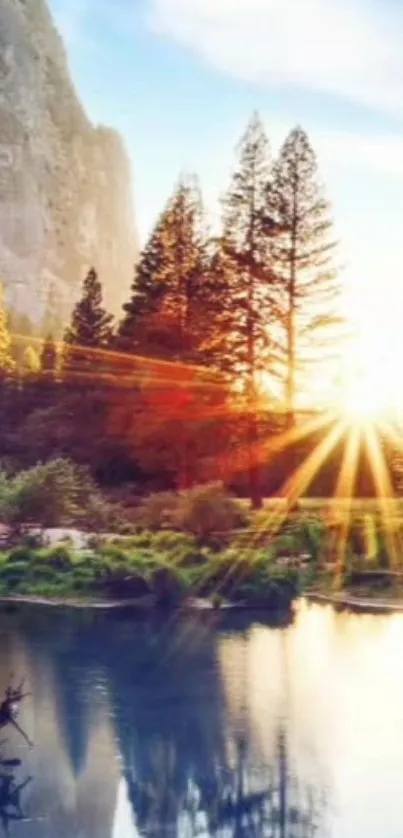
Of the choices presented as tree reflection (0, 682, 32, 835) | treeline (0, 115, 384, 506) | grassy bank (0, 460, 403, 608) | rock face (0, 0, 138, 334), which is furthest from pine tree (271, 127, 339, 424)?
rock face (0, 0, 138, 334)

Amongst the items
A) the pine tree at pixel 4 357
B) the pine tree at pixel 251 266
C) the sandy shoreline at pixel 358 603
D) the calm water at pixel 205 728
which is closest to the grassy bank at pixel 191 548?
the sandy shoreline at pixel 358 603

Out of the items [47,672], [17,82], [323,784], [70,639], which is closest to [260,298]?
[70,639]

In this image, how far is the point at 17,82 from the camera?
300 ft

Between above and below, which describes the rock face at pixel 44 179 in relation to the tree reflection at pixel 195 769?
above

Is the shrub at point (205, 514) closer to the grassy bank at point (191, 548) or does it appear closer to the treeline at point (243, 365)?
the grassy bank at point (191, 548)

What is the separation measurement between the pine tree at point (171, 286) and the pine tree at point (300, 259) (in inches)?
96.2

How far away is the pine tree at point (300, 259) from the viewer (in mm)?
28688

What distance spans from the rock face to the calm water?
7063 cm

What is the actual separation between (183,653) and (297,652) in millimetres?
1552

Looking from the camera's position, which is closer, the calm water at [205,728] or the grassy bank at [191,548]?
the calm water at [205,728]

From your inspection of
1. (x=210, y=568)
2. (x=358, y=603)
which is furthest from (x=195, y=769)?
(x=358, y=603)

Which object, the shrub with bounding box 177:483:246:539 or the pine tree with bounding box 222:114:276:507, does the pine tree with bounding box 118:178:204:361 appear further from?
the shrub with bounding box 177:483:246:539

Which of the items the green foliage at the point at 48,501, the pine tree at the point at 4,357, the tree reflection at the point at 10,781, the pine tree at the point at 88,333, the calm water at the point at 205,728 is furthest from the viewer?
the pine tree at the point at 4,357

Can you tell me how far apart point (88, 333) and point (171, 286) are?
2.99m
